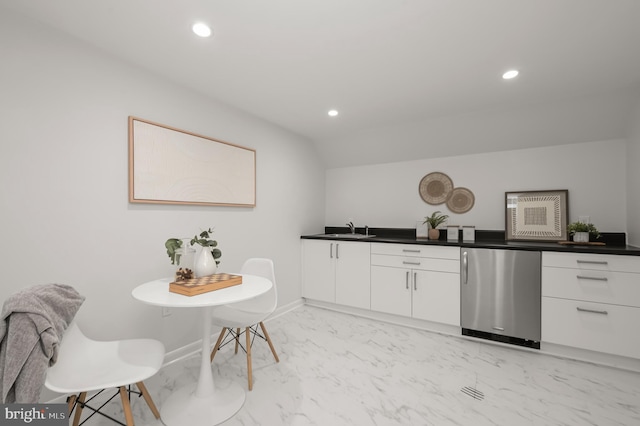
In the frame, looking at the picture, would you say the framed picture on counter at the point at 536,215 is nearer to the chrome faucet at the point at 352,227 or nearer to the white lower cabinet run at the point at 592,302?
the white lower cabinet run at the point at 592,302

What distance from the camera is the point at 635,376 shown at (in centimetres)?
216

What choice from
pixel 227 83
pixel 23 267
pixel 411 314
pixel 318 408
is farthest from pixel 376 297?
pixel 23 267

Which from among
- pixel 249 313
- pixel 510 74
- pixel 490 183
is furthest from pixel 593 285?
pixel 249 313

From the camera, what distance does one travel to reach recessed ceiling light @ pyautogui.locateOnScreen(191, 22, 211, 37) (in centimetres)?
164

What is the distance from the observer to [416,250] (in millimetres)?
3047

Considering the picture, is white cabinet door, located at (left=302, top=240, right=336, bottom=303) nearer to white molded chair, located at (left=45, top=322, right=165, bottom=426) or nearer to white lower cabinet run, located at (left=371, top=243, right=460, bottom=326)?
white lower cabinet run, located at (left=371, top=243, right=460, bottom=326)

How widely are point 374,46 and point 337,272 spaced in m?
2.54

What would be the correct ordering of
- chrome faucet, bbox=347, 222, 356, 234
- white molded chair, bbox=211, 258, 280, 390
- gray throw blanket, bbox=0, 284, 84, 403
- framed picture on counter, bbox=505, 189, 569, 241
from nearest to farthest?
gray throw blanket, bbox=0, 284, 84, 403
white molded chair, bbox=211, 258, 280, 390
framed picture on counter, bbox=505, 189, 569, 241
chrome faucet, bbox=347, 222, 356, 234

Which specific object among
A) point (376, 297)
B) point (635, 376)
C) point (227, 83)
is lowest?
point (635, 376)

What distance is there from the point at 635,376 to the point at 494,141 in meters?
2.37

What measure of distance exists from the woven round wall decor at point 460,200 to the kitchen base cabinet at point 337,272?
1.20 metres

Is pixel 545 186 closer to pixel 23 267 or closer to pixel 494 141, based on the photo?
pixel 494 141

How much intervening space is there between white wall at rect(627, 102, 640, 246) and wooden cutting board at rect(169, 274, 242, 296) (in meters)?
3.44

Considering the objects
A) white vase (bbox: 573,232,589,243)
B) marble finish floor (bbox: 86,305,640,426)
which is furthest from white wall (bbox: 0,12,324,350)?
white vase (bbox: 573,232,589,243)
